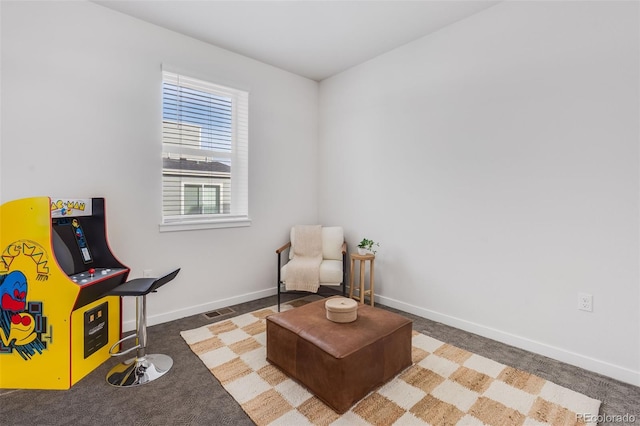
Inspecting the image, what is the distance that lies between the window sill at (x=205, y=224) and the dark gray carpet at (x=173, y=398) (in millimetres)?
1130

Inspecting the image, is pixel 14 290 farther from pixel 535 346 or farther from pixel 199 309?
pixel 535 346

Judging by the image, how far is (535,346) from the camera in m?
2.35

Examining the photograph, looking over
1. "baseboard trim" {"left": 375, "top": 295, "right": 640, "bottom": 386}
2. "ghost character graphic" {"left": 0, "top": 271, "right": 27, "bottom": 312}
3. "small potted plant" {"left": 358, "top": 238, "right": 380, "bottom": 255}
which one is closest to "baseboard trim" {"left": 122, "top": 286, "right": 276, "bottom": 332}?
"ghost character graphic" {"left": 0, "top": 271, "right": 27, "bottom": 312}

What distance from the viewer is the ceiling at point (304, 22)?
2.49 meters

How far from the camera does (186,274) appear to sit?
3.04m

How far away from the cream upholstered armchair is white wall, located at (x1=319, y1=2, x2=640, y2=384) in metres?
0.44

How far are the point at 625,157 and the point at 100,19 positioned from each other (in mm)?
3999

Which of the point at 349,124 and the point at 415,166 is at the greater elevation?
the point at 349,124

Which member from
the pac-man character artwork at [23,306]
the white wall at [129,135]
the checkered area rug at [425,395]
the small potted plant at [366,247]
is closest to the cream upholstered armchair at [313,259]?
the small potted plant at [366,247]

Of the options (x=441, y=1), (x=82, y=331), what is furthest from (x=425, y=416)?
(x=441, y=1)

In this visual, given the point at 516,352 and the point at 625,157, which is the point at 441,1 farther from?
the point at 516,352

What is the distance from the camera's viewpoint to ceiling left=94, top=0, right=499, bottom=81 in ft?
8.18

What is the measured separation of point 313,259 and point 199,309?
4.28ft

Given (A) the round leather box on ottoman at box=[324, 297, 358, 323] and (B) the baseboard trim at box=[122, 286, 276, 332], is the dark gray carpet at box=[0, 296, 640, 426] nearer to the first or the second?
(B) the baseboard trim at box=[122, 286, 276, 332]
